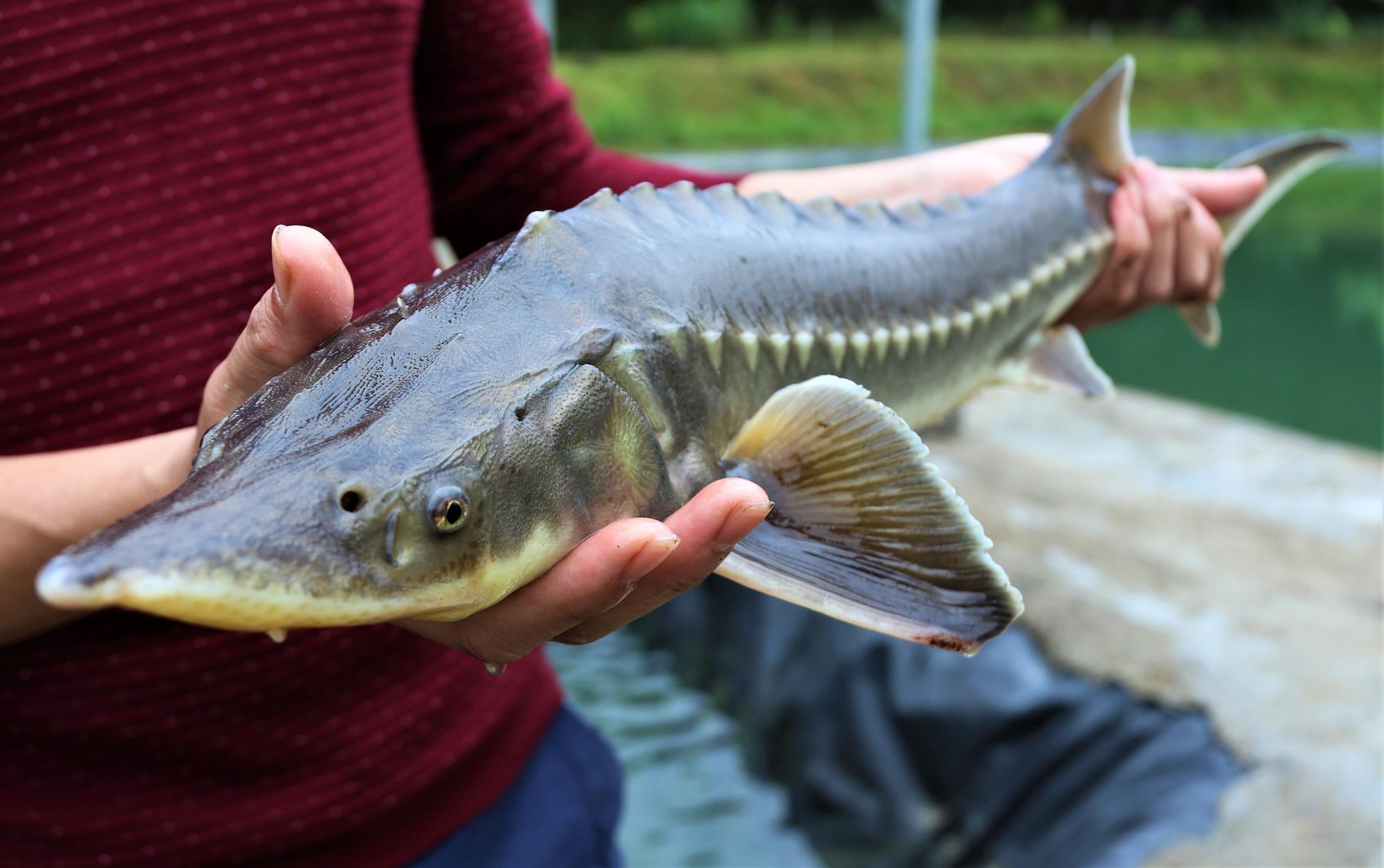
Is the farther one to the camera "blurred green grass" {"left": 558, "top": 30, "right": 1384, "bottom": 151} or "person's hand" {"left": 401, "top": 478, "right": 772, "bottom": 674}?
"blurred green grass" {"left": 558, "top": 30, "right": 1384, "bottom": 151}

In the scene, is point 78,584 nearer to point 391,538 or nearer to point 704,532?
point 391,538

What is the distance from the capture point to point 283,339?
0.64m

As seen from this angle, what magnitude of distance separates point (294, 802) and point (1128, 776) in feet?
6.59

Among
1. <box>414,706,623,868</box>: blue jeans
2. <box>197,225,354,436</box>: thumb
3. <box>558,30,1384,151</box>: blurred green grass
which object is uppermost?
<box>197,225,354,436</box>: thumb

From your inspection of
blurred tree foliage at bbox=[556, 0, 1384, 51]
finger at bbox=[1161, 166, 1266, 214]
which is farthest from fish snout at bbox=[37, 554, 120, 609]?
blurred tree foliage at bbox=[556, 0, 1384, 51]

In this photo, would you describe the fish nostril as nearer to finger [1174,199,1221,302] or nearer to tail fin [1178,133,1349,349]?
finger [1174,199,1221,302]

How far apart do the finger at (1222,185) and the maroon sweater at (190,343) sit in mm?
913

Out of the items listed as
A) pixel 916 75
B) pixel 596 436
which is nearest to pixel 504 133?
pixel 596 436

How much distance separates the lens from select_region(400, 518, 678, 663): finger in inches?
24.2

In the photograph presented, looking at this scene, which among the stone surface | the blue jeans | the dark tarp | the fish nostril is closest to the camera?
the fish nostril

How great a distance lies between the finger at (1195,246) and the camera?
134 cm

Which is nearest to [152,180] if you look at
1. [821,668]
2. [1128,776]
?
[1128,776]

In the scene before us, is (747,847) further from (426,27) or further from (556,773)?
(426,27)

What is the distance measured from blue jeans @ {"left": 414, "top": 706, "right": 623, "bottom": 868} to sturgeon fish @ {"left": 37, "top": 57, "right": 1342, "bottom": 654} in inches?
15.7
